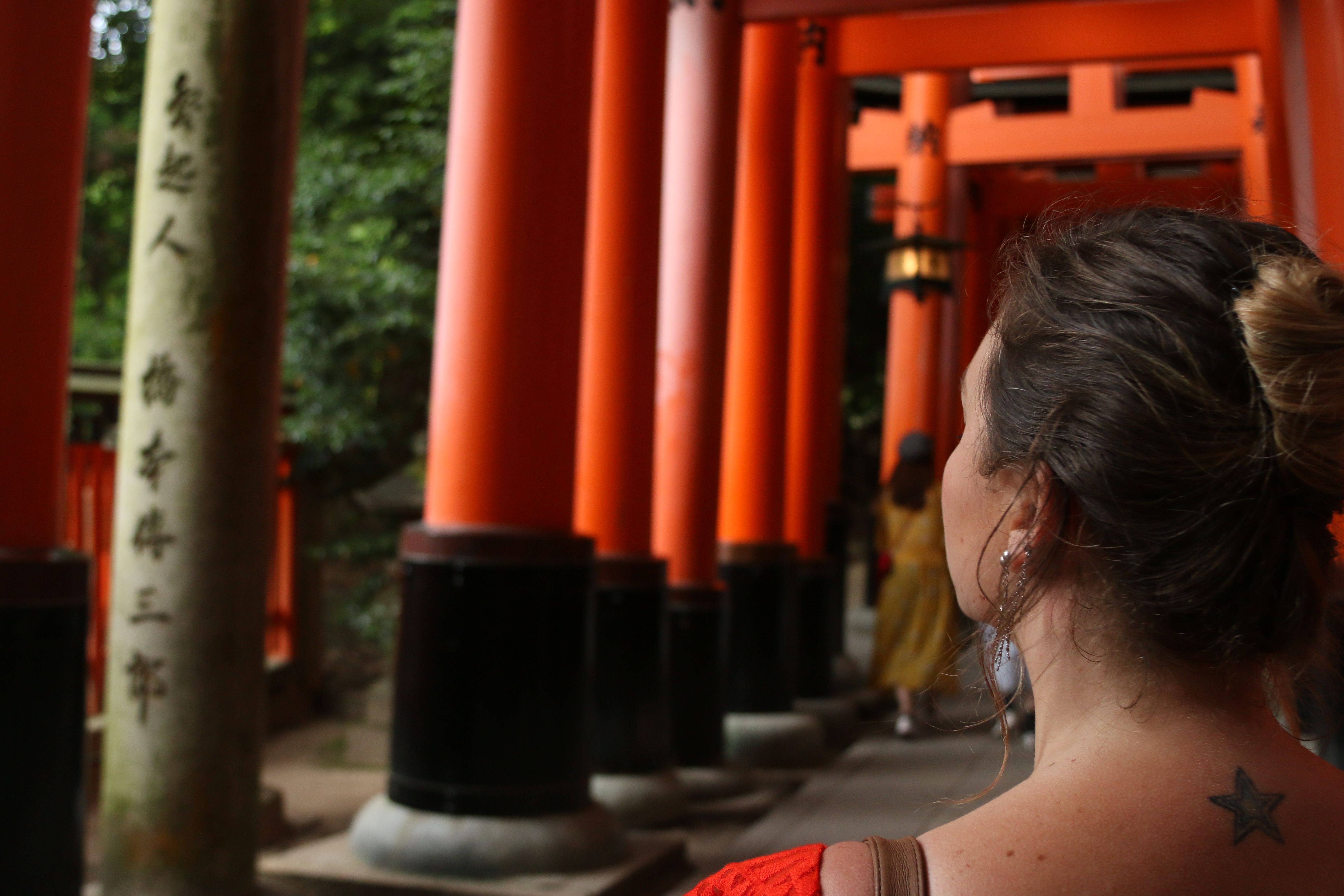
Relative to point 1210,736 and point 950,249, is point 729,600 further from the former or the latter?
point 1210,736

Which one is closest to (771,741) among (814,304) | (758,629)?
(758,629)

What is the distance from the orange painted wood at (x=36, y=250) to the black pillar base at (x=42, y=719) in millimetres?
119

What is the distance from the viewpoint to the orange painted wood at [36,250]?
9.07ft

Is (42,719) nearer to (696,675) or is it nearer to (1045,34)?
(696,675)

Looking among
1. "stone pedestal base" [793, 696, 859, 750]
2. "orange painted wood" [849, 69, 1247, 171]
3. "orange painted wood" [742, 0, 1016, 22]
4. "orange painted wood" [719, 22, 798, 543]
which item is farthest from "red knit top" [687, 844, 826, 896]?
"orange painted wood" [849, 69, 1247, 171]

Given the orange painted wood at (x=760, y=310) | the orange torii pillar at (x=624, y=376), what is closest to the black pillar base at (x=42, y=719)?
the orange torii pillar at (x=624, y=376)

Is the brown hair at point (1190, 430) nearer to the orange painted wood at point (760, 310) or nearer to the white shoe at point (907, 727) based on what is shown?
the orange painted wood at point (760, 310)

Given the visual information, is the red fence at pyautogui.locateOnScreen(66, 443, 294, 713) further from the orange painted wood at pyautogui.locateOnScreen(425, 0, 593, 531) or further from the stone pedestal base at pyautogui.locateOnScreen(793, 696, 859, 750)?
the stone pedestal base at pyautogui.locateOnScreen(793, 696, 859, 750)

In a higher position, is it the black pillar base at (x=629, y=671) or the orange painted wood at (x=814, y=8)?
the orange painted wood at (x=814, y=8)

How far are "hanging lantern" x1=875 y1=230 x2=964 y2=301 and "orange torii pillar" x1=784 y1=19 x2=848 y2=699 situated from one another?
179cm

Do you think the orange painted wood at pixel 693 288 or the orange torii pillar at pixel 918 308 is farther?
the orange torii pillar at pixel 918 308

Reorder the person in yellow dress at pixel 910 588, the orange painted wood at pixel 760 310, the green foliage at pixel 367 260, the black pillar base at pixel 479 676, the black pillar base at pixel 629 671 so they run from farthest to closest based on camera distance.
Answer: the green foliage at pixel 367 260 < the person in yellow dress at pixel 910 588 < the orange painted wood at pixel 760 310 < the black pillar base at pixel 629 671 < the black pillar base at pixel 479 676

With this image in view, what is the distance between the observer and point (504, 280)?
3.64 metres

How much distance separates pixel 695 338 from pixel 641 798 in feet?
6.75
